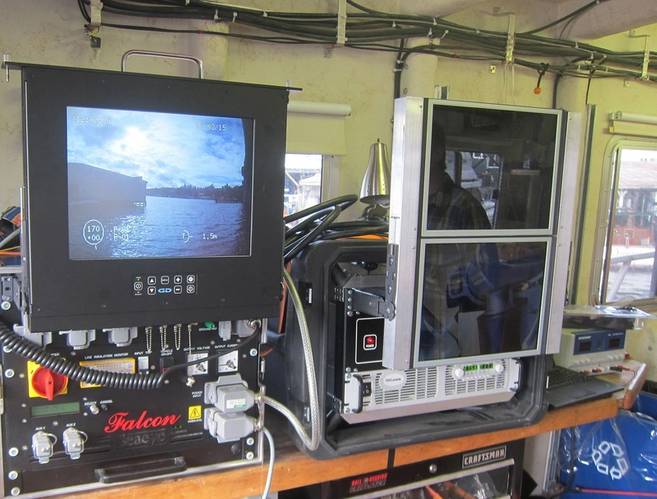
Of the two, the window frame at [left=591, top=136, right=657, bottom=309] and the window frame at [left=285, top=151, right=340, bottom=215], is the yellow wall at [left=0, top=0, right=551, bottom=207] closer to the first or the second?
the window frame at [left=285, top=151, right=340, bottom=215]

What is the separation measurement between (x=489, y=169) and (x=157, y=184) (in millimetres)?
661

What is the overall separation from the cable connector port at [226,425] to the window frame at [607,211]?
2773 millimetres

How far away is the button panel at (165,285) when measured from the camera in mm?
943

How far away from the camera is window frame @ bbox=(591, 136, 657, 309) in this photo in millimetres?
3238

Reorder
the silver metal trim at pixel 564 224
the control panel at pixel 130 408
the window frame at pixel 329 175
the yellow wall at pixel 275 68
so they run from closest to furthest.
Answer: the control panel at pixel 130 408
the silver metal trim at pixel 564 224
the yellow wall at pixel 275 68
the window frame at pixel 329 175

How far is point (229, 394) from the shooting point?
1071 millimetres

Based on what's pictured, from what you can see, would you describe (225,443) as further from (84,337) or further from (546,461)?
(546,461)

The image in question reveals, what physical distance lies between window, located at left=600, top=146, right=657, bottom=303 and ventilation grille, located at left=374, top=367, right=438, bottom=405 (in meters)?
2.44

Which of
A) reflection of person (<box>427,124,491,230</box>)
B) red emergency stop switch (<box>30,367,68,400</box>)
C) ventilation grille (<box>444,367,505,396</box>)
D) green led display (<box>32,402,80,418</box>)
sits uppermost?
reflection of person (<box>427,124,491,230</box>)

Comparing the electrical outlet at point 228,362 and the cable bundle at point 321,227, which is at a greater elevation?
the cable bundle at point 321,227

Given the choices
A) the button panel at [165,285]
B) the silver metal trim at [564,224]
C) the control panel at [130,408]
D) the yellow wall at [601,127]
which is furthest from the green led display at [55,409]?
the yellow wall at [601,127]

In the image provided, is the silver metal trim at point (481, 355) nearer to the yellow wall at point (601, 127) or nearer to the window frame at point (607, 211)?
the yellow wall at point (601, 127)

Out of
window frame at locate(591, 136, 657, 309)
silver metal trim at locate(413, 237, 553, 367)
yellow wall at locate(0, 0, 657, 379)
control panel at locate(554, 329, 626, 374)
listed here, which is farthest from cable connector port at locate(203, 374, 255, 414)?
window frame at locate(591, 136, 657, 309)

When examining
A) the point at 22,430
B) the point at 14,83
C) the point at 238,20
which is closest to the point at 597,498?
the point at 22,430
